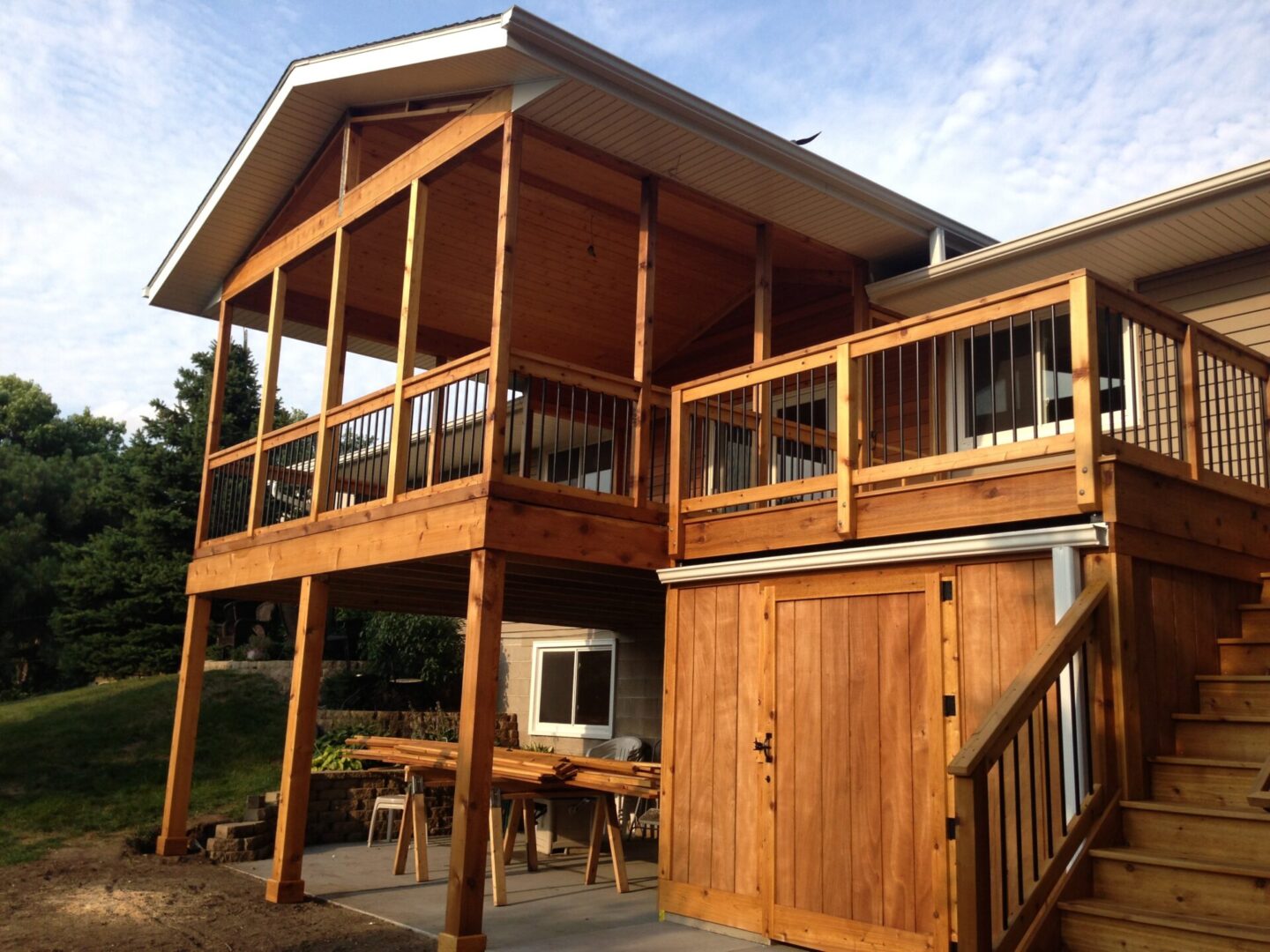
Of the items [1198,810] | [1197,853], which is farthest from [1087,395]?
[1197,853]

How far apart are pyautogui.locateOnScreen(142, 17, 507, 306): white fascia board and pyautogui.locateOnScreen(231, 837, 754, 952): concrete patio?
228 inches

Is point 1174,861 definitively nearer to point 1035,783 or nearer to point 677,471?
point 1035,783

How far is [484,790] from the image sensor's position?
6.80m

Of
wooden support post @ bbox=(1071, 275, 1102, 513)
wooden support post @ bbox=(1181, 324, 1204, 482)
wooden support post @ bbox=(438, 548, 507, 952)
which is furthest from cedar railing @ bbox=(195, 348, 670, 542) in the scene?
wooden support post @ bbox=(1181, 324, 1204, 482)

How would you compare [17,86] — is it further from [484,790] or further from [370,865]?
A: [484,790]

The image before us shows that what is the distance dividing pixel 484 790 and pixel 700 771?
4.70ft

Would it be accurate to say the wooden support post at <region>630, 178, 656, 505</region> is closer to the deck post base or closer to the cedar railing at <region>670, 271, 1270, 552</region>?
the cedar railing at <region>670, 271, 1270, 552</region>

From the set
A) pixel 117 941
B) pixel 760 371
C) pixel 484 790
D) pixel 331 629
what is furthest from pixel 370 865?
pixel 331 629

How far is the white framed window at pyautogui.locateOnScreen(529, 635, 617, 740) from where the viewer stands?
43.5 feet

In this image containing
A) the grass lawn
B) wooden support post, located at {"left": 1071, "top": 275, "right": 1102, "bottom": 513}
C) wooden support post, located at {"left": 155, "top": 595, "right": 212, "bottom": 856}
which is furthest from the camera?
the grass lawn

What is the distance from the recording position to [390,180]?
916 cm

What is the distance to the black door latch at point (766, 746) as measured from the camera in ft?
22.1

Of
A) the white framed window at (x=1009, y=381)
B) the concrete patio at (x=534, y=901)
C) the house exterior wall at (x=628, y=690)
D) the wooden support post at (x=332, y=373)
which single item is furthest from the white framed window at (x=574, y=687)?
the white framed window at (x=1009, y=381)

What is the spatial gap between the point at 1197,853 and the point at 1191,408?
2.45 metres
